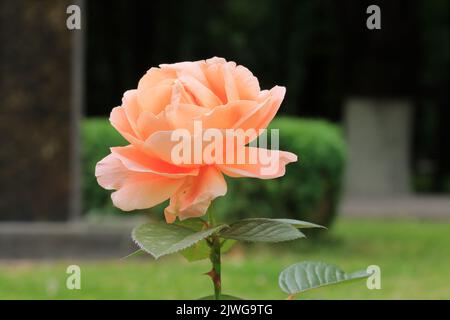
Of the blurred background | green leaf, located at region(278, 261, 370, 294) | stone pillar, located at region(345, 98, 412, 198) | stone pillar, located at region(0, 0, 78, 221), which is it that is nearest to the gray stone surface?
the blurred background

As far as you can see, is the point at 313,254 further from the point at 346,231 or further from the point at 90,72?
the point at 90,72

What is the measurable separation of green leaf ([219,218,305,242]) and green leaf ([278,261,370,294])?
0.22ft

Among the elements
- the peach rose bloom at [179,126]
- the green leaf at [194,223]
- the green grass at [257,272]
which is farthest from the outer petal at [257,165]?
the green grass at [257,272]

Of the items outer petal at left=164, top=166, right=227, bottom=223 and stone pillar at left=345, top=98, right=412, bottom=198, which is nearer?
outer petal at left=164, top=166, right=227, bottom=223

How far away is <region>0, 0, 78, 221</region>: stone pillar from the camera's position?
7.98 metres

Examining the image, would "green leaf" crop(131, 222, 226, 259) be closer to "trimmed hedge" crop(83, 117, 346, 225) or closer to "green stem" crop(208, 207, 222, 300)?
"green stem" crop(208, 207, 222, 300)

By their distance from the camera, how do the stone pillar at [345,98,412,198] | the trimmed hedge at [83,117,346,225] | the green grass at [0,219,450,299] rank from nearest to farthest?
the green grass at [0,219,450,299] → the trimmed hedge at [83,117,346,225] → the stone pillar at [345,98,412,198]

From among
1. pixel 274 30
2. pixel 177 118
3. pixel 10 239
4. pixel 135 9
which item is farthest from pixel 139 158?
pixel 274 30

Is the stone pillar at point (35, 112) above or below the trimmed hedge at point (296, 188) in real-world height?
above

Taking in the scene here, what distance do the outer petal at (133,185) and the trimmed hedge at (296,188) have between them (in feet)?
26.1

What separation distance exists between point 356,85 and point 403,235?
597 cm

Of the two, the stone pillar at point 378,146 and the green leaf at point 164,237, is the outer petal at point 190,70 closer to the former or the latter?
the green leaf at point 164,237

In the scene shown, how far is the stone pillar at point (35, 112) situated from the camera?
7977mm

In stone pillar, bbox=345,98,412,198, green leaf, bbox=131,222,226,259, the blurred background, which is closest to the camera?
green leaf, bbox=131,222,226,259
